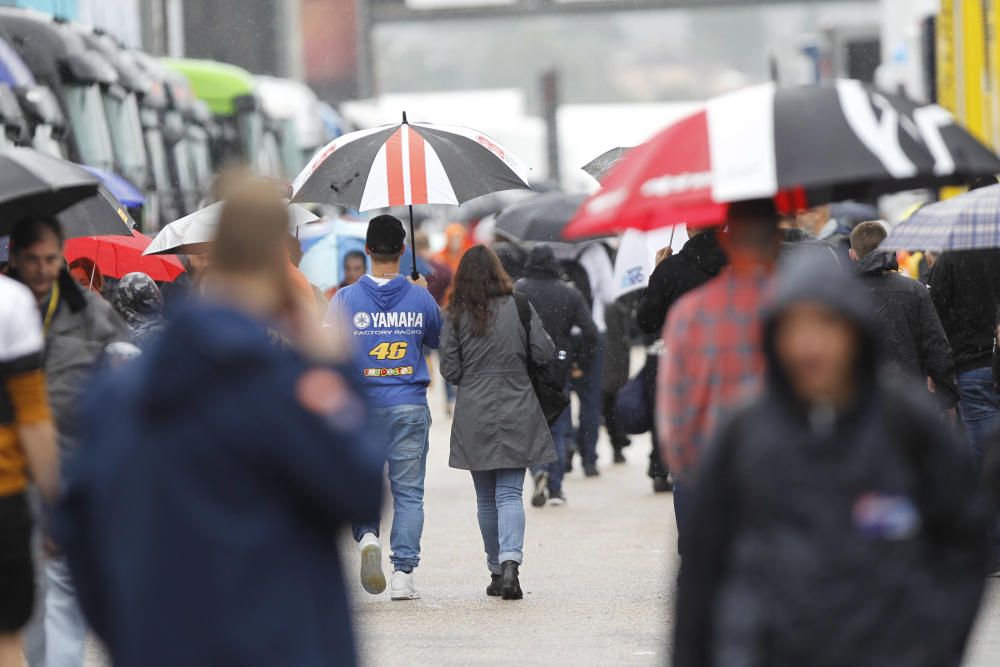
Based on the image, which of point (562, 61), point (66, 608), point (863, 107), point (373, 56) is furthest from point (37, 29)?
point (562, 61)

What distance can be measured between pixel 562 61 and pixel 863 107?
314ft

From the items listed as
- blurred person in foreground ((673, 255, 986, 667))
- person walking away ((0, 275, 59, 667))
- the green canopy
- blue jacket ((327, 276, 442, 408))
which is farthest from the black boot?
the green canopy

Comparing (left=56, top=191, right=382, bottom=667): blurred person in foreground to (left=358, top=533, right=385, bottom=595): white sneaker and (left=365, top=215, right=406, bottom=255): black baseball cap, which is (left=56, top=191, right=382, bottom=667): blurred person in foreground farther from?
(left=365, top=215, right=406, bottom=255): black baseball cap

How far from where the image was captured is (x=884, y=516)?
12.3ft

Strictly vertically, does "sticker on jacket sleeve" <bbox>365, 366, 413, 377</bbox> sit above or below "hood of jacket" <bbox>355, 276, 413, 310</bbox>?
below

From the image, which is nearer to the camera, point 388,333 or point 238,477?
point 238,477

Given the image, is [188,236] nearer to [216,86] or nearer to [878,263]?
[878,263]

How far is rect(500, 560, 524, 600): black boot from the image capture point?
928 centimetres

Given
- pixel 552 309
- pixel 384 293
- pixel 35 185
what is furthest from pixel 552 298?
pixel 35 185

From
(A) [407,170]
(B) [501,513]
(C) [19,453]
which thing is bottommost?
(B) [501,513]

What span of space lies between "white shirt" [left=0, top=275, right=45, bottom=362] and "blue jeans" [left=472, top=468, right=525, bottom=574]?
4187mm

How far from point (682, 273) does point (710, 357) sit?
2098 millimetres

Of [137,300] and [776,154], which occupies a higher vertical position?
[776,154]

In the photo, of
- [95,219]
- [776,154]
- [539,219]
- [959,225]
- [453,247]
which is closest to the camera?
[776,154]
